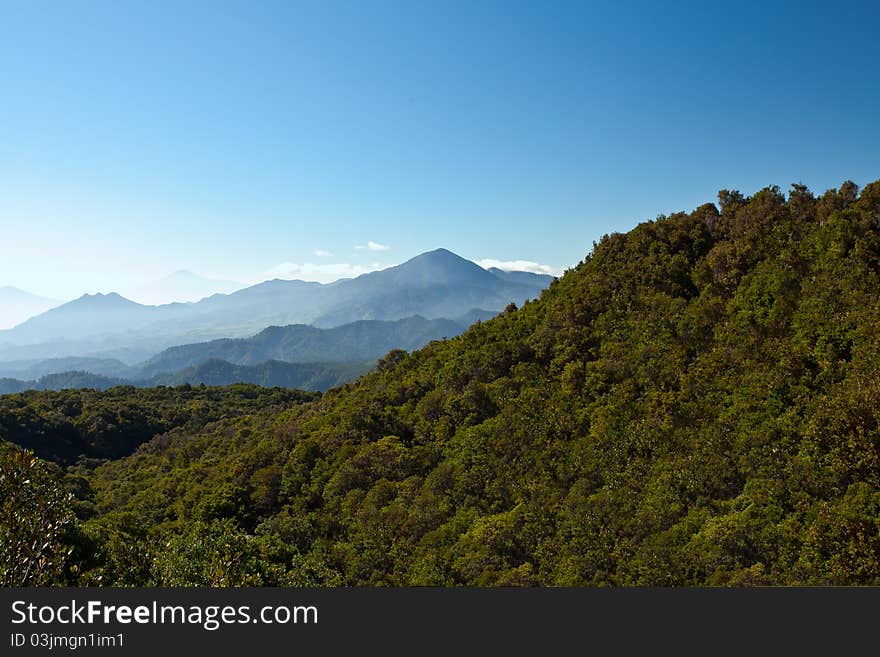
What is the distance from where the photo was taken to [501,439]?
3306 centimetres

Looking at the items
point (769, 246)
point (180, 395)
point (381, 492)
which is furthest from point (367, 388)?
point (180, 395)

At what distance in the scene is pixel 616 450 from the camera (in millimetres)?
27844

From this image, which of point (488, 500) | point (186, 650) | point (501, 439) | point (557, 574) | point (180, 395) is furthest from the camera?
point (180, 395)

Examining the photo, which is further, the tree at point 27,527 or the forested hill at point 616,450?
the forested hill at point 616,450

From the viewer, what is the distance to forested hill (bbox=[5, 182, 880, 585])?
62.4 ft

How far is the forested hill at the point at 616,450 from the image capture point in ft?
62.4

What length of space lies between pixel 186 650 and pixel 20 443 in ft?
282

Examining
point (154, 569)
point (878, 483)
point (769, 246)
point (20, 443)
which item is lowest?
point (20, 443)

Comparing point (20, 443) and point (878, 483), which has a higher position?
point (878, 483)

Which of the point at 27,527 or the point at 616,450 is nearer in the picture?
the point at 27,527

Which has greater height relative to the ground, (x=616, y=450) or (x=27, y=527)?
(x=27, y=527)

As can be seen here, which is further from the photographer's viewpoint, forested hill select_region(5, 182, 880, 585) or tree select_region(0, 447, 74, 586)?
forested hill select_region(5, 182, 880, 585)

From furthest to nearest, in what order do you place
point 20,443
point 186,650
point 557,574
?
point 20,443 → point 557,574 → point 186,650

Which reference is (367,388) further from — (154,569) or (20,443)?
(20,443)
